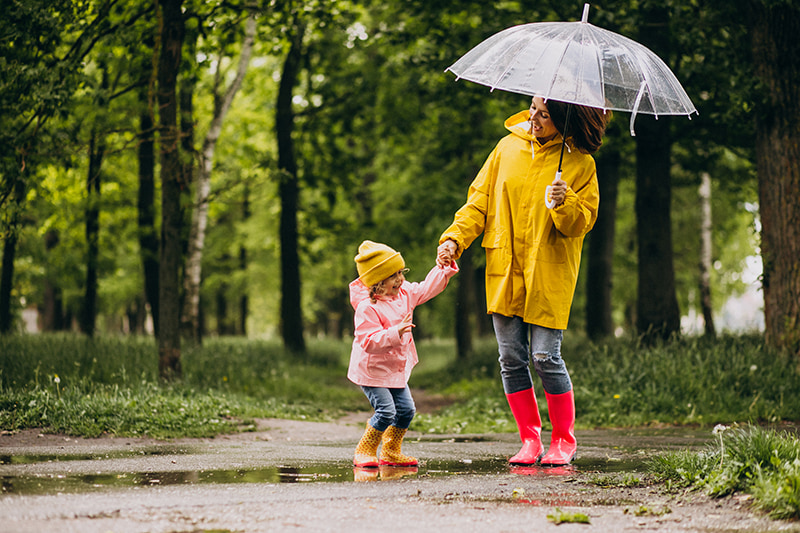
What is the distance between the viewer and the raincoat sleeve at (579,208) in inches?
194

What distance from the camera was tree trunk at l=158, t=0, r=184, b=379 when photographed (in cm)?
936

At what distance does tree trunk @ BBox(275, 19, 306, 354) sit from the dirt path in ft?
39.5

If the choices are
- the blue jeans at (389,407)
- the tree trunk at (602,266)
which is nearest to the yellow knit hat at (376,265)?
the blue jeans at (389,407)

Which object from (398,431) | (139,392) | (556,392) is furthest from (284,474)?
(139,392)

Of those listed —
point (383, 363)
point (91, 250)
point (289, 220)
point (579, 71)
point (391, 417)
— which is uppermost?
point (289, 220)

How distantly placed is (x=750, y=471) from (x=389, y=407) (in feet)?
7.23

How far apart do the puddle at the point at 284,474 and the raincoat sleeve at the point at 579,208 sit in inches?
59.5

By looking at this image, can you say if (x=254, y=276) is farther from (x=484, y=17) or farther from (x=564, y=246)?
(x=564, y=246)

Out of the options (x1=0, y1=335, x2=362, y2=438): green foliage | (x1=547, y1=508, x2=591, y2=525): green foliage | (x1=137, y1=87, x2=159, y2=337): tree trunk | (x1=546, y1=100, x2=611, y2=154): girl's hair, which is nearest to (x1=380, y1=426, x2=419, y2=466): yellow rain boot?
(x1=547, y1=508, x2=591, y2=525): green foliage

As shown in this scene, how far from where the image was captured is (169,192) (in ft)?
31.6

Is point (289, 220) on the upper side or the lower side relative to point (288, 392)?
upper

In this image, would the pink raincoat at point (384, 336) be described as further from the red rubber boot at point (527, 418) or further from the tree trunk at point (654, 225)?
the tree trunk at point (654, 225)

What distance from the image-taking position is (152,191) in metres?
17.2

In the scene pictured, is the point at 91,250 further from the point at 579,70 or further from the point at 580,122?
the point at 579,70
